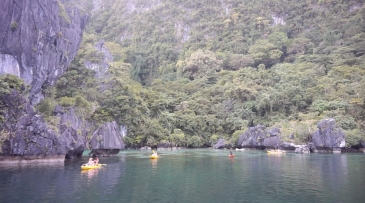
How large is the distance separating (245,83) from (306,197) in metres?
55.7

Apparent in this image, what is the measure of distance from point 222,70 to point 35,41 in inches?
2341

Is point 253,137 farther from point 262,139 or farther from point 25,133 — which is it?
point 25,133

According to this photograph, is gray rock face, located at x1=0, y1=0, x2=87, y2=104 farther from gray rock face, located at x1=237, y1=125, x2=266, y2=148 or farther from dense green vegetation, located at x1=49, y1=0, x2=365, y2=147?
gray rock face, located at x1=237, y1=125, x2=266, y2=148

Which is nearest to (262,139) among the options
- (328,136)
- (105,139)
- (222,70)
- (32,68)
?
(328,136)

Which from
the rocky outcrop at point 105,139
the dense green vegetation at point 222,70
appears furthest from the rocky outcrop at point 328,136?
the rocky outcrop at point 105,139

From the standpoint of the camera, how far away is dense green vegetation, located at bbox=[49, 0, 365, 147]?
4925 cm

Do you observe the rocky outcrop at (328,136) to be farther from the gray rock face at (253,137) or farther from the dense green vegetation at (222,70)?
the gray rock face at (253,137)

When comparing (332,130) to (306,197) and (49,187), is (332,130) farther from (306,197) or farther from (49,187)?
(49,187)

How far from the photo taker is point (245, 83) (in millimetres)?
69312

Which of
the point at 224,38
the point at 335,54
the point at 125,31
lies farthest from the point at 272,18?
the point at 125,31

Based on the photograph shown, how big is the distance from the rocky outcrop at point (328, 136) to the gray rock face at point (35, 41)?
35.6 m

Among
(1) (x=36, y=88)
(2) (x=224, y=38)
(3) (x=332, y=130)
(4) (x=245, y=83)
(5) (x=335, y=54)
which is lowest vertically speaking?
(3) (x=332, y=130)

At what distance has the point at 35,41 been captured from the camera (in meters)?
28.7

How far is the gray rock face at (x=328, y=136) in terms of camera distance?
44625mm
